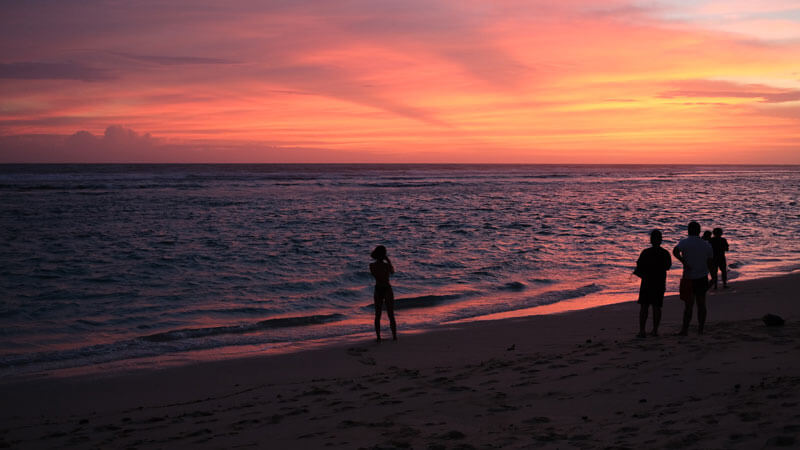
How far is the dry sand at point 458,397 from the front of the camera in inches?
187

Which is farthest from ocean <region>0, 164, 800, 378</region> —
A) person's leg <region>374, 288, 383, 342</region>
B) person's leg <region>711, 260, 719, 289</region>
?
person's leg <region>711, 260, 719, 289</region>

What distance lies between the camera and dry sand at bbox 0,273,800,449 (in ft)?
15.6

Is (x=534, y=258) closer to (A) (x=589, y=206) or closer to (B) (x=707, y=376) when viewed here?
(B) (x=707, y=376)

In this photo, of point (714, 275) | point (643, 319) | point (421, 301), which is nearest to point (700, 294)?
point (643, 319)

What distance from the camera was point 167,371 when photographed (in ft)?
26.1

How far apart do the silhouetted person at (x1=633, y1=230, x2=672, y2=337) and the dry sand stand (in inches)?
15.9

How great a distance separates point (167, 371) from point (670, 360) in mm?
6535

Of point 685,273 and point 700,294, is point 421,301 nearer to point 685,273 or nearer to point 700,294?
point 685,273

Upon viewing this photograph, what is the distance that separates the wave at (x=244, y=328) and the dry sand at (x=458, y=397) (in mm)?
1964

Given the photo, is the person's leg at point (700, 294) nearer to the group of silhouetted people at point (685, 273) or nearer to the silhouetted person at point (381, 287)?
the group of silhouetted people at point (685, 273)

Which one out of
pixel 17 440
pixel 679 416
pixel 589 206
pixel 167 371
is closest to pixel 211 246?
pixel 167 371

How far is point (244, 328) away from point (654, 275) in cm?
698

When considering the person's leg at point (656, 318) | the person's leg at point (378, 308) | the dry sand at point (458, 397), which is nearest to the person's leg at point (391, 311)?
the person's leg at point (378, 308)

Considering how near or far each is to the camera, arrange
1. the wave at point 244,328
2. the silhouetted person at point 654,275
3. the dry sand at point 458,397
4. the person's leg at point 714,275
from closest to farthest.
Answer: the dry sand at point 458,397 < the silhouetted person at point 654,275 < the wave at point 244,328 < the person's leg at point 714,275
